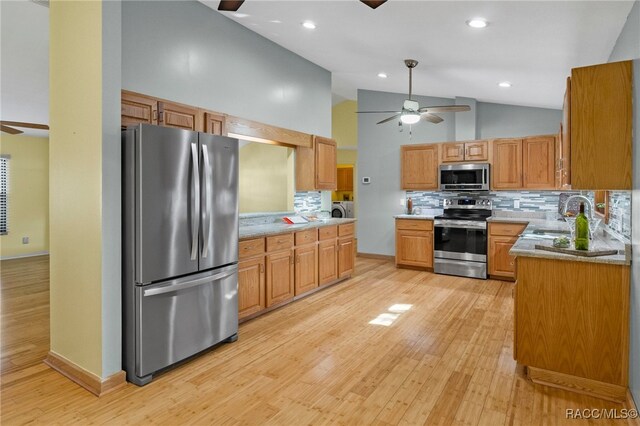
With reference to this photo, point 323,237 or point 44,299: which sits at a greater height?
point 323,237

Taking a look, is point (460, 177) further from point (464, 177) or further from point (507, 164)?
point (507, 164)

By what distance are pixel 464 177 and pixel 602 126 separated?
373cm

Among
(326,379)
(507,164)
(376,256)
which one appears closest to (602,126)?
(326,379)

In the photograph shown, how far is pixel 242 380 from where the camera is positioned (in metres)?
2.62

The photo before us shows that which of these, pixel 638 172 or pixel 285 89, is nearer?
pixel 638 172

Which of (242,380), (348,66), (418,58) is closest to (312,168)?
(348,66)

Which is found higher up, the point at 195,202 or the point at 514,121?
the point at 514,121

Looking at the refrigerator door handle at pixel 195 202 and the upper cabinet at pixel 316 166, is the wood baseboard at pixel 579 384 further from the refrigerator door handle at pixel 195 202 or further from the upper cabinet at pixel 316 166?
the upper cabinet at pixel 316 166

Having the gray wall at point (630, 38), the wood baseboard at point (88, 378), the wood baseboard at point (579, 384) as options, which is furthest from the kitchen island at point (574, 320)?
the wood baseboard at point (88, 378)

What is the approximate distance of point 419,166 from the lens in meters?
6.57

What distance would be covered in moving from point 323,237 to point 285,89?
1.99 m

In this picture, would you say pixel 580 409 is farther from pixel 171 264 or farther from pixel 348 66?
pixel 348 66

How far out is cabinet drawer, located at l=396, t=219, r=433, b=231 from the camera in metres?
6.14

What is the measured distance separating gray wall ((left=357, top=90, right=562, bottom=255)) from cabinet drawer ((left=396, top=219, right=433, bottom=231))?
2.47ft
